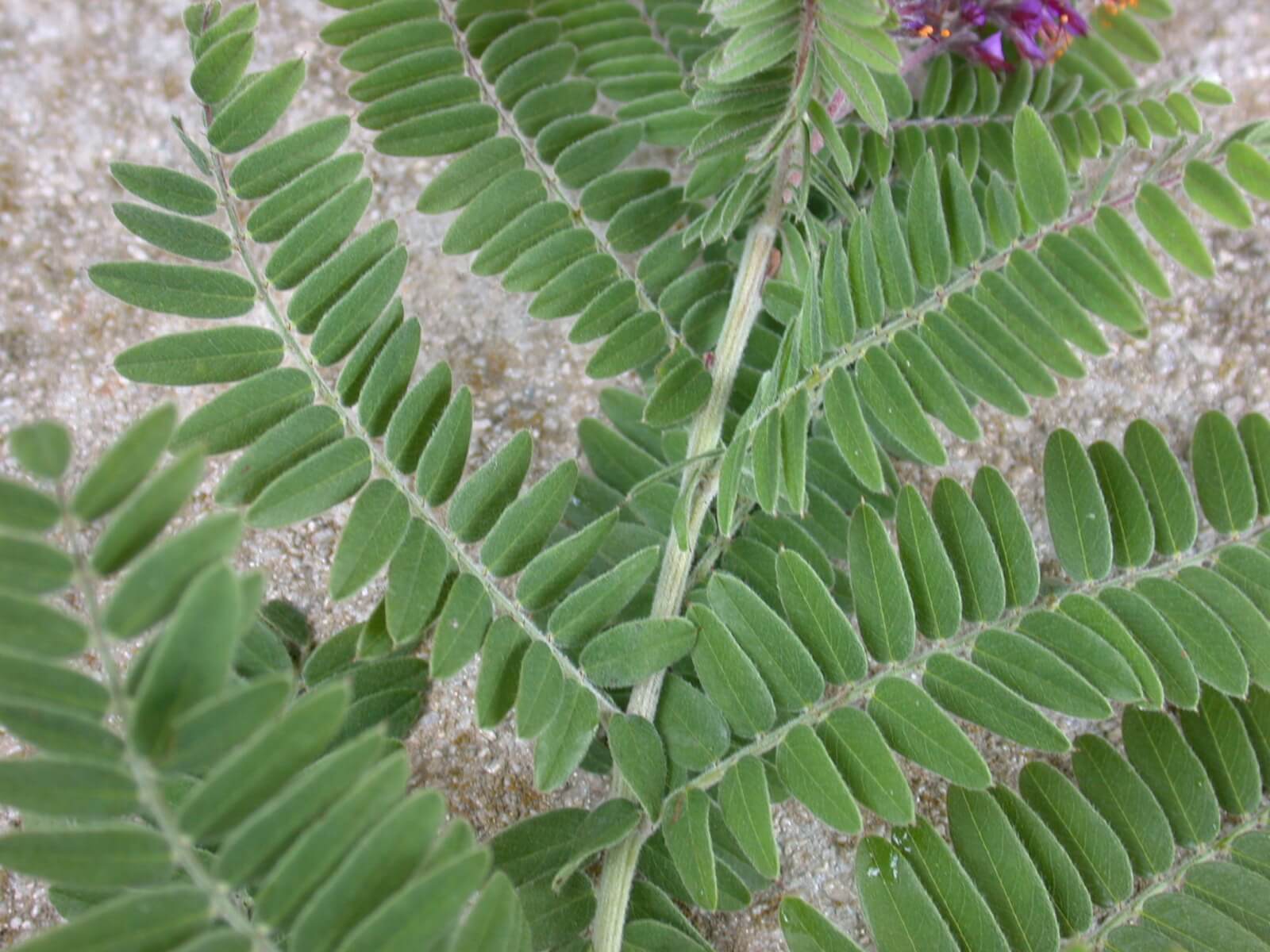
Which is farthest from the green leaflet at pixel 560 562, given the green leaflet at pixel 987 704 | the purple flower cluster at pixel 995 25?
the purple flower cluster at pixel 995 25

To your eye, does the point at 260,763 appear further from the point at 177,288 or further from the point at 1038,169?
the point at 1038,169

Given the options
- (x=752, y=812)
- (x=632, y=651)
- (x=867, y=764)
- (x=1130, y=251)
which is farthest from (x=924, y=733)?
(x=1130, y=251)

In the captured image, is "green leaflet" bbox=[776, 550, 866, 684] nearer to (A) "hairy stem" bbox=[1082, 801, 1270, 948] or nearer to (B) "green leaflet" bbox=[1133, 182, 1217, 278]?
(A) "hairy stem" bbox=[1082, 801, 1270, 948]

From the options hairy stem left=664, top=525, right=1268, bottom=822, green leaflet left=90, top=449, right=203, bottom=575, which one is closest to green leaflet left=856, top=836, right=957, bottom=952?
hairy stem left=664, top=525, right=1268, bottom=822

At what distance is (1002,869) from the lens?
3.03ft

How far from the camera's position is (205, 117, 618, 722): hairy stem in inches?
37.5

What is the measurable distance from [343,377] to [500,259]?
24cm

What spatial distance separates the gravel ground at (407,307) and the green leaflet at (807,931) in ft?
0.78

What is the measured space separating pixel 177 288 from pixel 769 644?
634 mm

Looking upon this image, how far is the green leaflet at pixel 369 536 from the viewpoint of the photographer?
885 mm

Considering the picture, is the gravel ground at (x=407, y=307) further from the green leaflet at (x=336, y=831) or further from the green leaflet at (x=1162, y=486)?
the green leaflet at (x=336, y=831)

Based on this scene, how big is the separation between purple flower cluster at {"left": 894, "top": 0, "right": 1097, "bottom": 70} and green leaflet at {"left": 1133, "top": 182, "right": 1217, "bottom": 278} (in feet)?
0.88

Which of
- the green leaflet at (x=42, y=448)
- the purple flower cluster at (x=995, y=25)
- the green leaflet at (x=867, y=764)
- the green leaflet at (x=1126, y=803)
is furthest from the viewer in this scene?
the purple flower cluster at (x=995, y=25)

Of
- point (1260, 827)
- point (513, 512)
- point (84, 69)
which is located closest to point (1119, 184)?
point (1260, 827)
